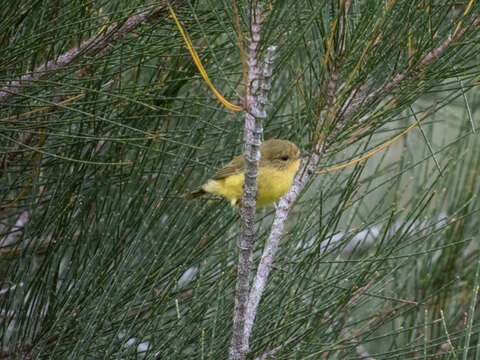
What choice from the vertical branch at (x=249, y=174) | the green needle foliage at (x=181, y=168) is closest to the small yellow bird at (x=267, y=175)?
the green needle foliage at (x=181, y=168)

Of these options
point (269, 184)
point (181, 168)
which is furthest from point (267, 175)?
point (181, 168)

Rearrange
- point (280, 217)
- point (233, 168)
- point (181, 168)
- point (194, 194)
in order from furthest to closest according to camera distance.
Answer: point (233, 168)
point (194, 194)
point (181, 168)
point (280, 217)

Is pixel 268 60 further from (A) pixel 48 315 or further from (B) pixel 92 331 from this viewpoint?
(A) pixel 48 315

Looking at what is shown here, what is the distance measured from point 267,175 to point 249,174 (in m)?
1.46

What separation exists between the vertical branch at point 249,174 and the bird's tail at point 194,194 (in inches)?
26.0

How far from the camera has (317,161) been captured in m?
1.34

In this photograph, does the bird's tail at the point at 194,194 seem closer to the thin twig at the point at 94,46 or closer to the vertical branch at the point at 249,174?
the thin twig at the point at 94,46

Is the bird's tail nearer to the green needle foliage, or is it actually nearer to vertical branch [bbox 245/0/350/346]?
the green needle foliage

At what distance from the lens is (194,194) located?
204 cm

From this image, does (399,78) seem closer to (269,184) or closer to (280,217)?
(280,217)

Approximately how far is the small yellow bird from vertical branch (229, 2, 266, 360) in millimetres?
1138

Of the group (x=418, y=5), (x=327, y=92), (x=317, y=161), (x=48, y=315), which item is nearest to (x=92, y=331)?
(x=48, y=315)

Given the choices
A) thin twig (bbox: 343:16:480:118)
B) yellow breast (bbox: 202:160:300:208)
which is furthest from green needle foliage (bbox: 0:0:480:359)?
yellow breast (bbox: 202:160:300:208)

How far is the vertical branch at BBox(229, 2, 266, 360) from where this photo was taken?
3.42 feet
